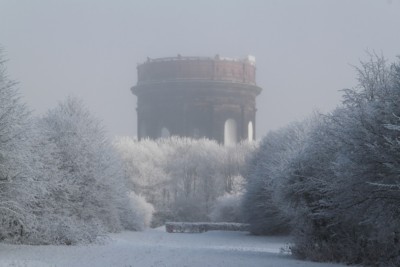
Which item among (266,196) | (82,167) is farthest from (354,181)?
(266,196)

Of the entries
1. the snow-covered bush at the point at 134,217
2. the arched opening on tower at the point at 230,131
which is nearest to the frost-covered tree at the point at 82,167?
the snow-covered bush at the point at 134,217

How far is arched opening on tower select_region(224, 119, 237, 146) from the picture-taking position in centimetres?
8738

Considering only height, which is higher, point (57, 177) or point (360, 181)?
point (57, 177)

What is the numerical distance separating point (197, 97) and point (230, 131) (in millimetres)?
7029

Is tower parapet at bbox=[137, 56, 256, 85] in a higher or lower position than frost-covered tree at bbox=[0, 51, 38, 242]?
higher

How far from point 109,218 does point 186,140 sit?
41.1 m

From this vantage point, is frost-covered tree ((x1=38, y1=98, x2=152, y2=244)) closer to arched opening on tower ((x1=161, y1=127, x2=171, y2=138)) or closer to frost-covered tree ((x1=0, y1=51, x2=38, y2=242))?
frost-covered tree ((x1=0, y1=51, x2=38, y2=242))

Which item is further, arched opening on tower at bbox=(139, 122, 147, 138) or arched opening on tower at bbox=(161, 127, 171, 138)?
arched opening on tower at bbox=(139, 122, 147, 138)

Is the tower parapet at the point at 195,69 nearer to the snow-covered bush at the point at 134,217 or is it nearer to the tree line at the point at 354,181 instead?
the snow-covered bush at the point at 134,217

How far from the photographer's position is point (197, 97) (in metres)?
84.5

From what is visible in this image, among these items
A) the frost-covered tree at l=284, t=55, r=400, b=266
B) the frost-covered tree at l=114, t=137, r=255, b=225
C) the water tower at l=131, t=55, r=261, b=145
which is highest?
the water tower at l=131, t=55, r=261, b=145

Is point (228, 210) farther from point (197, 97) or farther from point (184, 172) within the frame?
point (197, 97)

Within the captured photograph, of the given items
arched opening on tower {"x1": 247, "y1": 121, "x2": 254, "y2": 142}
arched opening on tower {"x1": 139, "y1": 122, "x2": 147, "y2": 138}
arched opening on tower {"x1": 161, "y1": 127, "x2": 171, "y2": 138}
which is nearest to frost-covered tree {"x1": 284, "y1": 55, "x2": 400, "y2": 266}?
arched opening on tower {"x1": 161, "y1": 127, "x2": 171, "y2": 138}

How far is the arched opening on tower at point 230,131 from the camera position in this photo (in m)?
87.4
